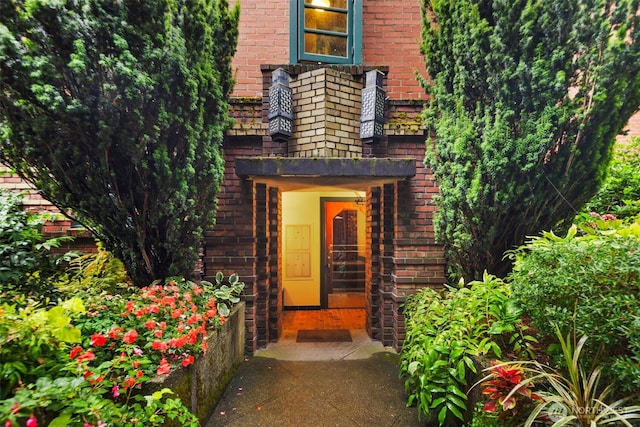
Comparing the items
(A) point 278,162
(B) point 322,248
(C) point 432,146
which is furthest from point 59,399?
(B) point 322,248

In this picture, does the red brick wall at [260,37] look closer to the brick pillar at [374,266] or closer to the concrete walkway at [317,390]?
the brick pillar at [374,266]

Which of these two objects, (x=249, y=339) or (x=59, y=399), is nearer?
(x=59, y=399)

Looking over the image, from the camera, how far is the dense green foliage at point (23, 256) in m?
2.86

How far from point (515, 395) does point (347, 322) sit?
361 cm

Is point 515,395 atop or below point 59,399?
below

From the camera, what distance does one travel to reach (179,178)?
8.82 feet

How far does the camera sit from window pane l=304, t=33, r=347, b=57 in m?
4.34

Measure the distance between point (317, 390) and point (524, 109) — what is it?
351 cm

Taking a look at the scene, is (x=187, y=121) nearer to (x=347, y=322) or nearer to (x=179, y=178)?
(x=179, y=178)

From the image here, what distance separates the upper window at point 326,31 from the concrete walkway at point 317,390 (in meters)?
4.34

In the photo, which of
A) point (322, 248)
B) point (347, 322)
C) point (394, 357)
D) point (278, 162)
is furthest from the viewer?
point (322, 248)

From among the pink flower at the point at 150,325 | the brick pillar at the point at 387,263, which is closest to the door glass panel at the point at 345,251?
the brick pillar at the point at 387,263

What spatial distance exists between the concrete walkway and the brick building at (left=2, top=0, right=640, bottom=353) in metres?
0.45

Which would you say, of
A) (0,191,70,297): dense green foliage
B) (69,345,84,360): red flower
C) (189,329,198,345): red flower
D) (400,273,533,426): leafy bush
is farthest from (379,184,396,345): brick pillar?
(0,191,70,297): dense green foliage
